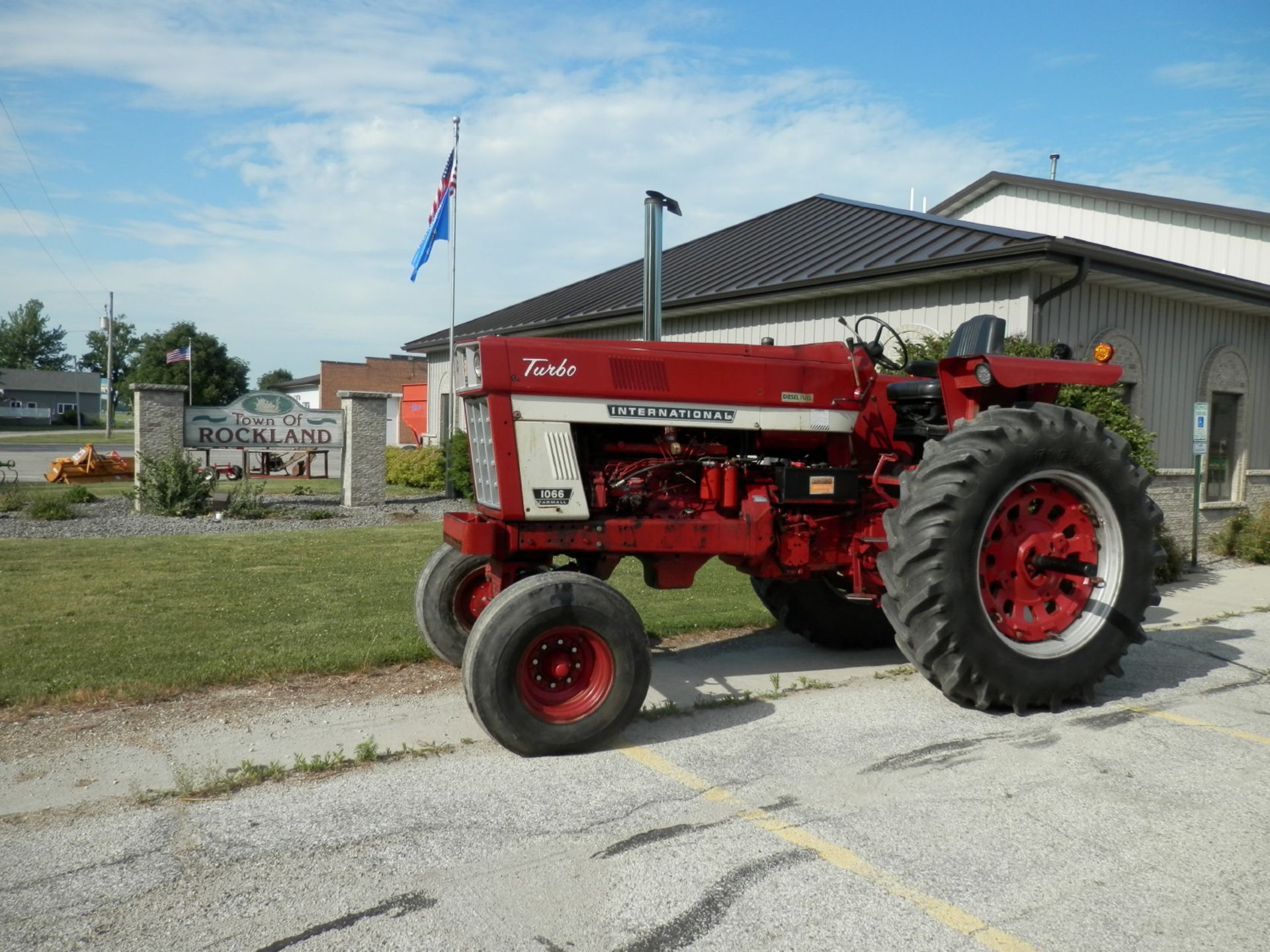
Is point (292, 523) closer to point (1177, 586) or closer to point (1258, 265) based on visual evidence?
point (1177, 586)

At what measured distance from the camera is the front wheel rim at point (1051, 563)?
541 cm

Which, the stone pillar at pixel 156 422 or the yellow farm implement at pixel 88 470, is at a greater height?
the stone pillar at pixel 156 422

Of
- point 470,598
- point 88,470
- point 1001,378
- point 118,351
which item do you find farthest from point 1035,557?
point 118,351

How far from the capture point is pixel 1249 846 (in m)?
3.70

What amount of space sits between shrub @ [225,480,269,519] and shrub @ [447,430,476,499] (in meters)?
2.93

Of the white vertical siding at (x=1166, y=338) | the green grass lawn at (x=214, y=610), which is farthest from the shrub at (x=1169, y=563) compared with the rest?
the green grass lawn at (x=214, y=610)

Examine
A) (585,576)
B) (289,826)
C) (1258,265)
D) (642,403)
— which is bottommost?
(289,826)

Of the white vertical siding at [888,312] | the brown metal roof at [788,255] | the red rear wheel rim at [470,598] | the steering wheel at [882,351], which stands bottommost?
the red rear wheel rim at [470,598]

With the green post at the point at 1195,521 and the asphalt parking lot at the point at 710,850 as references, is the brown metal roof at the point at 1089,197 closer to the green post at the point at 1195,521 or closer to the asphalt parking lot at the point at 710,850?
the green post at the point at 1195,521

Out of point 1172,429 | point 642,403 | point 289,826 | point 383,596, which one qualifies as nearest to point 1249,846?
point 642,403

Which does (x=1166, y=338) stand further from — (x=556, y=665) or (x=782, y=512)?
(x=556, y=665)

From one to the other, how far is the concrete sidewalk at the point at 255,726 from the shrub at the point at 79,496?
10.2 metres

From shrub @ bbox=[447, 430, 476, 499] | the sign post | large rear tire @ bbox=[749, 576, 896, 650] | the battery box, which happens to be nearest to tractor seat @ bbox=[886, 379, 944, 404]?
the battery box

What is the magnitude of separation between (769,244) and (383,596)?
8.72 metres
